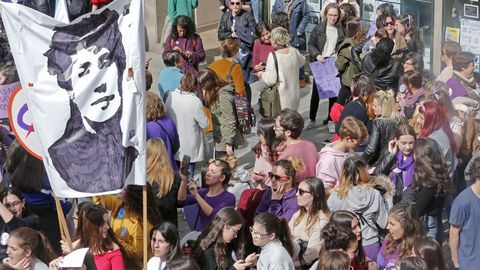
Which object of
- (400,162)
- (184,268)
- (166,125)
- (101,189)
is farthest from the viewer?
(166,125)

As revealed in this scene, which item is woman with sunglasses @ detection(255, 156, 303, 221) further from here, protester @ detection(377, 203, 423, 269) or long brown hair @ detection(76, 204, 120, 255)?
long brown hair @ detection(76, 204, 120, 255)

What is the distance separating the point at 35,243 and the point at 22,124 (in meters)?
1.54

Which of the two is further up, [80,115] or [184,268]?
[80,115]

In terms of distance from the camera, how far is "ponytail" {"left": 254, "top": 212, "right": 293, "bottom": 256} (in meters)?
9.09

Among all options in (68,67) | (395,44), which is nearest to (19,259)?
(68,67)

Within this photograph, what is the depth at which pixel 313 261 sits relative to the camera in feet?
31.7

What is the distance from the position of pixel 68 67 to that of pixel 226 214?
169cm

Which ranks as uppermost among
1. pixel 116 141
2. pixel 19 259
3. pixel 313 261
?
pixel 116 141

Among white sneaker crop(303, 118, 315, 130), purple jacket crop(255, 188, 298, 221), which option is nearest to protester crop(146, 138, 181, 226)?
purple jacket crop(255, 188, 298, 221)

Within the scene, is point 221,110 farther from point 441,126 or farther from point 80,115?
point 80,115

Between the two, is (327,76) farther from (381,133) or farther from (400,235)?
(400,235)

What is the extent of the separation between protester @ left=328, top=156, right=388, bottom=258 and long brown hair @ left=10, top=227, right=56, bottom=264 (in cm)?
250

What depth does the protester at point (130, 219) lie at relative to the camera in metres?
9.82

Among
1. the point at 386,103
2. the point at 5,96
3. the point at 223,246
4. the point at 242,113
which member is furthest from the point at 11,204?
the point at 386,103
